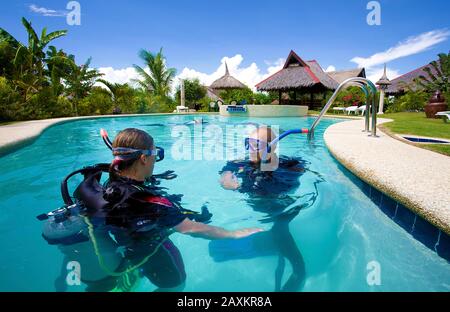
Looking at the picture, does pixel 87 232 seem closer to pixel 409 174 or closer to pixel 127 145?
pixel 127 145

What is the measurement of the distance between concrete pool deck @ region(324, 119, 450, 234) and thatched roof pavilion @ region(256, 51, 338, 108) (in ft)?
70.0

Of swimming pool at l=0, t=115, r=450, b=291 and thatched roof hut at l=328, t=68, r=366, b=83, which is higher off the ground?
thatched roof hut at l=328, t=68, r=366, b=83

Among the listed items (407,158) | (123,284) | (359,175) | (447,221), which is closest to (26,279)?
(123,284)

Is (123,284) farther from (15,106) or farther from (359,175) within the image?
(15,106)

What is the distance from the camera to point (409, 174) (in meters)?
3.08

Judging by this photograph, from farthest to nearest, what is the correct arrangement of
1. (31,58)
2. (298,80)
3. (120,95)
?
(298,80) < (120,95) < (31,58)

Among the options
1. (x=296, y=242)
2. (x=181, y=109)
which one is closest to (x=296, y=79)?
(x=181, y=109)

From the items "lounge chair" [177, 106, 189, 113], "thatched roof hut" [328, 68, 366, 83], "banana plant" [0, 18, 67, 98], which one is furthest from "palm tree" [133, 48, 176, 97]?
"thatched roof hut" [328, 68, 366, 83]

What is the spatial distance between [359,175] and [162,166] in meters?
4.14

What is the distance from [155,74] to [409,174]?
101 feet

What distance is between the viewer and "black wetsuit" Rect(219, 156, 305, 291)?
2.51 m

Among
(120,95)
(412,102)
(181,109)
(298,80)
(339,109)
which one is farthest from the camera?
(181,109)

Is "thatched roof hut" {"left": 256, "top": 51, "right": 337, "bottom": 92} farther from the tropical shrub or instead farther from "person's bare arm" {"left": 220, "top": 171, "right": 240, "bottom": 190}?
"person's bare arm" {"left": 220, "top": 171, "right": 240, "bottom": 190}

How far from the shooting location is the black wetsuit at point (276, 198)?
251 centimetres
